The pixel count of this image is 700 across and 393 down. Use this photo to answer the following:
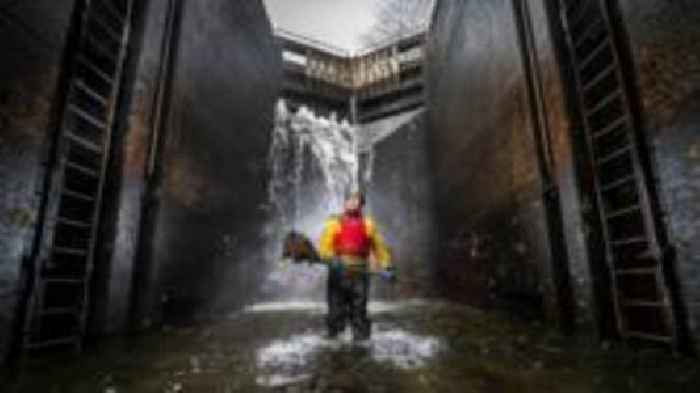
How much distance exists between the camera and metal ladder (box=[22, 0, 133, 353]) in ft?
14.5

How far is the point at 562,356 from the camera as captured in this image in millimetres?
4043

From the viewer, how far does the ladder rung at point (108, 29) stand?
18.1ft

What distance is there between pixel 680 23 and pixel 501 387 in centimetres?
353

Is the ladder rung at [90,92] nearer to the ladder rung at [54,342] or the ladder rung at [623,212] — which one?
the ladder rung at [54,342]

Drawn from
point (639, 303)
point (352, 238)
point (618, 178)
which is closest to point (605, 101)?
point (618, 178)

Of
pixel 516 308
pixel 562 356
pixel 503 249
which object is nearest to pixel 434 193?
pixel 503 249

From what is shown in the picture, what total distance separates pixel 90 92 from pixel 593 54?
20.7 ft

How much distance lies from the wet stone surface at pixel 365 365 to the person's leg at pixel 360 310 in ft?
0.67

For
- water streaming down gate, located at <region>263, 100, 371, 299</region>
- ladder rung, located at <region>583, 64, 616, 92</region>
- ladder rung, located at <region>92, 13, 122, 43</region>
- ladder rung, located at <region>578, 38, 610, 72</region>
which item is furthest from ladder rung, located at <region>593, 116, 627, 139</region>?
water streaming down gate, located at <region>263, 100, 371, 299</region>

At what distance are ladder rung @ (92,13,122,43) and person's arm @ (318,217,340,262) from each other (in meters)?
3.97

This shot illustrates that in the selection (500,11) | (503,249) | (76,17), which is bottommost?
(503,249)

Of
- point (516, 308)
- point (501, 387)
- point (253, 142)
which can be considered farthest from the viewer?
point (253, 142)

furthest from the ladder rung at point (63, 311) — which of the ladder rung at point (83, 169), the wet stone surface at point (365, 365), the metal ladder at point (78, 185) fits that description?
the ladder rung at point (83, 169)

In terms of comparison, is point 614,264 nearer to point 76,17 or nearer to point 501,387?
point 501,387
